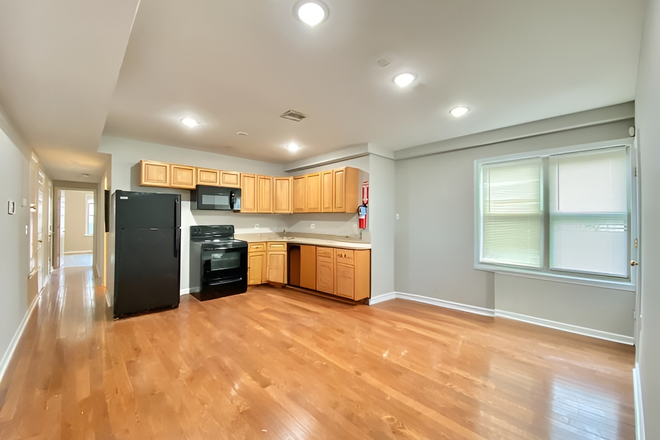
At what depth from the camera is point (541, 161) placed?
3.47 meters

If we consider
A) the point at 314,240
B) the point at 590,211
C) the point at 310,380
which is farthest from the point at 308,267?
the point at 590,211

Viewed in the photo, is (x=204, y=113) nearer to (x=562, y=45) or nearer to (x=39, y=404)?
(x=39, y=404)

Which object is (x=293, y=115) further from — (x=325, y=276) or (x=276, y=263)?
(x=276, y=263)

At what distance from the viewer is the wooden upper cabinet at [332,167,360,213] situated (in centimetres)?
458

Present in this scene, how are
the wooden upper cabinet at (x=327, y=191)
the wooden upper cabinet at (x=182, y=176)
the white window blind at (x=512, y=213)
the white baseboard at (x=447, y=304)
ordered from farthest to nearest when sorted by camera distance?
the wooden upper cabinet at (x=327, y=191)
the wooden upper cabinet at (x=182, y=176)
the white baseboard at (x=447, y=304)
the white window blind at (x=512, y=213)

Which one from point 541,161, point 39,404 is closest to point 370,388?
point 39,404

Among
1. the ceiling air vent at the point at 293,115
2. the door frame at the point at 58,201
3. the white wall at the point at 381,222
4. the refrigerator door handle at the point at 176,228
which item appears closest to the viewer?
the ceiling air vent at the point at 293,115

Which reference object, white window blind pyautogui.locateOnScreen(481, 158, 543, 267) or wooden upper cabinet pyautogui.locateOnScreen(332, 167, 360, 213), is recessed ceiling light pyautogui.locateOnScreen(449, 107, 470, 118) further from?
wooden upper cabinet pyautogui.locateOnScreen(332, 167, 360, 213)

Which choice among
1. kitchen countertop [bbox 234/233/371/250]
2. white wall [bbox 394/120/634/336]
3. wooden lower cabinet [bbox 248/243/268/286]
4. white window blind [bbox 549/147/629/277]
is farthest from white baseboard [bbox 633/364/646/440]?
wooden lower cabinet [bbox 248/243/268/286]

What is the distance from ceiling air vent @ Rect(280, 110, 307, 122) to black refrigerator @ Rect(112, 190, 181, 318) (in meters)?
2.02

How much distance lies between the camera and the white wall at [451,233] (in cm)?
330

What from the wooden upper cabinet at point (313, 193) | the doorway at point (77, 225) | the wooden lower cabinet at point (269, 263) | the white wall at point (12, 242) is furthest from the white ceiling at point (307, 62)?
the doorway at point (77, 225)

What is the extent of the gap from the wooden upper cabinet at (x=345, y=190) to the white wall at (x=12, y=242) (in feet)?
12.1

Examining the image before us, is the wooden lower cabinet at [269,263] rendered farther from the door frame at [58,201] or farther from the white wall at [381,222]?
the door frame at [58,201]
